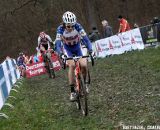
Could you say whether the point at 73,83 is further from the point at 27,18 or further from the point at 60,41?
the point at 27,18

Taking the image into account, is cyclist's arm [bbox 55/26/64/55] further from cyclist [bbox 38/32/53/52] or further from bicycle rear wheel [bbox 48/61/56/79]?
bicycle rear wheel [bbox 48/61/56/79]

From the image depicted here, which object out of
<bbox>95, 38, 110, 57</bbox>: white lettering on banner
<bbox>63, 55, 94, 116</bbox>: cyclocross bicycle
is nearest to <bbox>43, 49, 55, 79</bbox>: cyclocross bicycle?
<bbox>95, 38, 110, 57</bbox>: white lettering on banner

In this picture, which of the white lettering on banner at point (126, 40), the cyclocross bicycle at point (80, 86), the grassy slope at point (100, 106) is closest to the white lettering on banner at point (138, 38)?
the white lettering on banner at point (126, 40)

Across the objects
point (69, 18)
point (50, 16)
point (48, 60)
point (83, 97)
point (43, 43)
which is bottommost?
point (83, 97)

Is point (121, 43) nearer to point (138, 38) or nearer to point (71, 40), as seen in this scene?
point (138, 38)

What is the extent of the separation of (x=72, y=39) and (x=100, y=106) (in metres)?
1.76

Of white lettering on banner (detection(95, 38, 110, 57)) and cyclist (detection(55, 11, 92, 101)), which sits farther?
white lettering on banner (detection(95, 38, 110, 57))

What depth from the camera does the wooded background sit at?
58688 mm

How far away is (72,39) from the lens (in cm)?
1170

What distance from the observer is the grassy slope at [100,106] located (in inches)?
386

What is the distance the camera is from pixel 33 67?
98.7 ft

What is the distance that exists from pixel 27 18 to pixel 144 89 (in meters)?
54.6

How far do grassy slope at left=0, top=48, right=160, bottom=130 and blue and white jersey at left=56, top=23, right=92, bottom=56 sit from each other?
1.47 meters

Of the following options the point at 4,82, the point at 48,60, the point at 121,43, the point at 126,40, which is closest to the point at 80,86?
the point at 4,82
